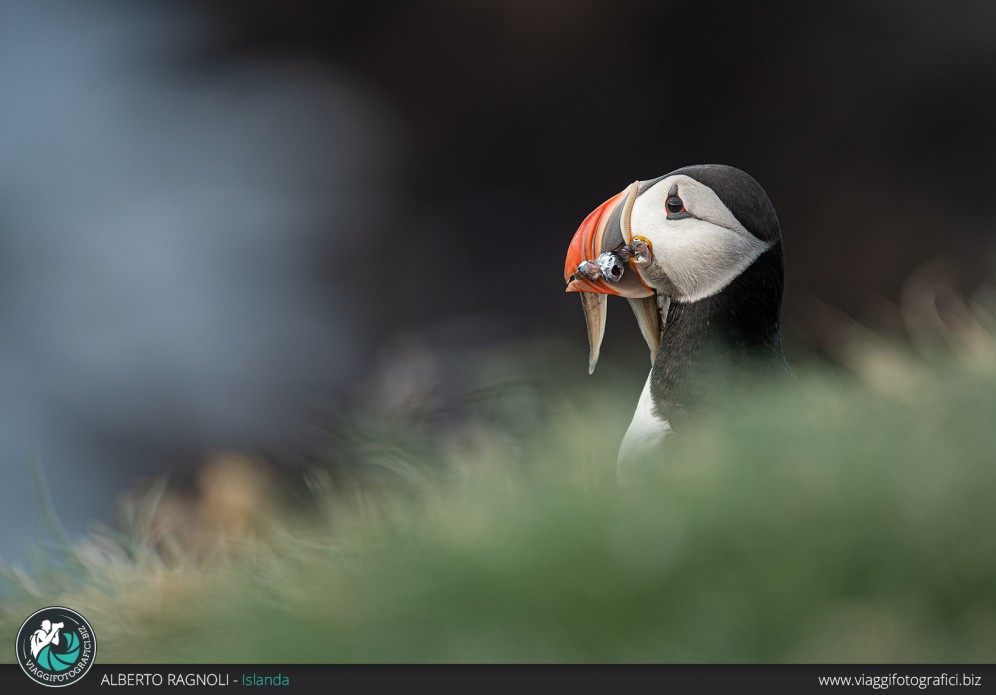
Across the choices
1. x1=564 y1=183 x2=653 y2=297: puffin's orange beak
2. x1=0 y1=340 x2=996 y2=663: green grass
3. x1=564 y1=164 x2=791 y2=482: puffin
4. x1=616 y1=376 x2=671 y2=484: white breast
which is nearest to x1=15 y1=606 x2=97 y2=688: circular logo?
x1=0 y1=340 x2=996 y2=663: green grass

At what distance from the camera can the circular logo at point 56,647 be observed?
4.38 ft

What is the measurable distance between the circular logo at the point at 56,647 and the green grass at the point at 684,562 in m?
0.04

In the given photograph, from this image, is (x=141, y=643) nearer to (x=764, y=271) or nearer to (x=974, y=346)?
(x=764, y=271)

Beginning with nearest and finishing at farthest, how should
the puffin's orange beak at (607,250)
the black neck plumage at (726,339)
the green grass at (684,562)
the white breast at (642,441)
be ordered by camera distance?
1. the green grass at (684,562)
2. the white breast at (642,441)
3. the black neck plumage at (726,339)
4. the puffin's orange beak at (607,250)

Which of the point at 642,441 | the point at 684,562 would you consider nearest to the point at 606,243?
the point at 642,441

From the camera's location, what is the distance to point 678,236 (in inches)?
73.4

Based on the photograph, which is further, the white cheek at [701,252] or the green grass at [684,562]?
the white cheek at [701,252]

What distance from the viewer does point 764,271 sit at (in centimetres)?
186

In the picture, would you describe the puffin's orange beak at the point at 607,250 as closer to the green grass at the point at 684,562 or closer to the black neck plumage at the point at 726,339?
the black neck plumage at the point at 726,339

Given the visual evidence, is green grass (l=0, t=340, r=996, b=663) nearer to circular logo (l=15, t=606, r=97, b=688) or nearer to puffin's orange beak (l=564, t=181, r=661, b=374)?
circular logo (l=15, t=606, r=97, b=688)

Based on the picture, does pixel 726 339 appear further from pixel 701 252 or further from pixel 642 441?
pixel 642 441

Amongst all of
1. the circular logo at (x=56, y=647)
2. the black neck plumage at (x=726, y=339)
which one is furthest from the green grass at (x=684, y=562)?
the black neck plumage at (x=726, y=339)

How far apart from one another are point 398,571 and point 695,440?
0.47 meters
